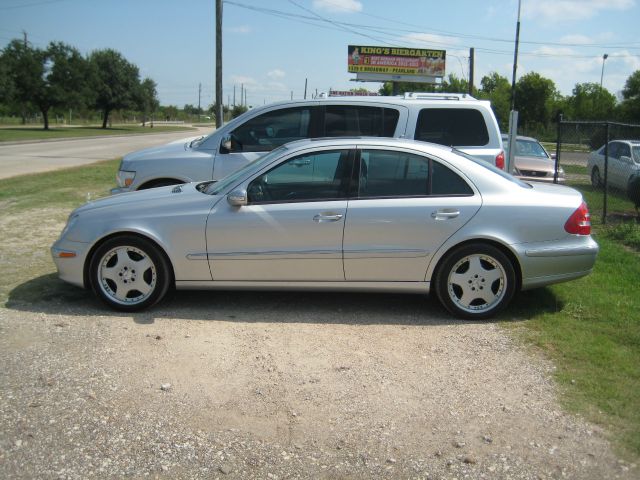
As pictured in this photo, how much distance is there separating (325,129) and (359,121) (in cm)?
43

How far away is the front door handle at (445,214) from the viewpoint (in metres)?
5.34

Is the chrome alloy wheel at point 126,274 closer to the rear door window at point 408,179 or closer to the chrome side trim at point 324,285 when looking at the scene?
the chrome side trim at point 324,285

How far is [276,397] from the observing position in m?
4.00

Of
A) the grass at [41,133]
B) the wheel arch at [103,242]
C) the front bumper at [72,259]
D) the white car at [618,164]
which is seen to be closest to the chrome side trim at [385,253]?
the wheel arch at [103,242]

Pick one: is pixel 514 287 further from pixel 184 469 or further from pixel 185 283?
pixel 184 469

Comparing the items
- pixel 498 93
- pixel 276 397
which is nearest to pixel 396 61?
pixel 498 93

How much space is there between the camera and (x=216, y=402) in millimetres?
3928

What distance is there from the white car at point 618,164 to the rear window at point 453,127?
7.67 metres

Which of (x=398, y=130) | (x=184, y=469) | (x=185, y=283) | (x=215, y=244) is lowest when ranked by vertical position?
(x=184, y=469)

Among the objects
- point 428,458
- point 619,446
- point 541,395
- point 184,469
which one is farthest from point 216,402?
point 619,446

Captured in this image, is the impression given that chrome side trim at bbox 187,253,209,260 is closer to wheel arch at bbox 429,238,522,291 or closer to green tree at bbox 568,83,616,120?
wheel arch at bbox 429,238,522,291

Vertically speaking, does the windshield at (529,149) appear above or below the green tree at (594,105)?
below

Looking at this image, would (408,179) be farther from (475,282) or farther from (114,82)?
(114,82)

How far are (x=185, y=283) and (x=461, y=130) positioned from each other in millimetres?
4035
